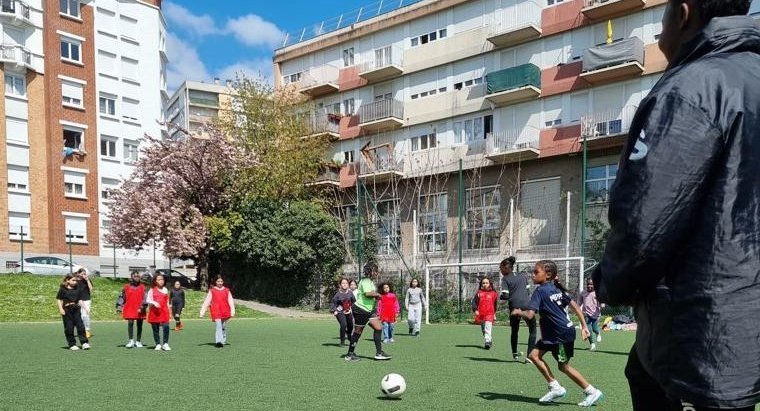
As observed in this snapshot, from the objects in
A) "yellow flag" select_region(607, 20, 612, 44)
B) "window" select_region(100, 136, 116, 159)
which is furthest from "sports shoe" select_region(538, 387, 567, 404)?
"window" select_region(100, 136, 116, 159)

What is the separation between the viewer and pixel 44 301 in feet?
86.9

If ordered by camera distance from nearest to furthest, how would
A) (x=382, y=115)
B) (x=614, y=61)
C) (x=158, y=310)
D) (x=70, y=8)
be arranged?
(x=158, y=310) < (x=614, y=61) < (x=382, y=115) < (x=70, y=8)

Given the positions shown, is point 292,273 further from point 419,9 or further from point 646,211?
point 646,211

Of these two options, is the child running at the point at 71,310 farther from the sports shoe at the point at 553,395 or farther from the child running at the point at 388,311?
the sports shoe at the point at 553,395

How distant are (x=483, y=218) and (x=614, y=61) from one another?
367 inches

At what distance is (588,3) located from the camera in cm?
2772

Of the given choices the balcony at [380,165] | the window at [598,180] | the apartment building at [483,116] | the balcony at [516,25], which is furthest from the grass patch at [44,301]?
the balcony at [516,25]

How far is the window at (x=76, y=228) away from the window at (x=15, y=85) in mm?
8469

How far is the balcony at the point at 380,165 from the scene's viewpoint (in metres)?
33.3

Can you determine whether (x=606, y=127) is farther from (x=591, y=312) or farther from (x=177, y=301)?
(x=177, y=301)

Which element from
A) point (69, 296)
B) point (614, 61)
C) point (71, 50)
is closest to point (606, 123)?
point (614, 61)

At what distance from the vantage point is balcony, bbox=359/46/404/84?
34.5 metres

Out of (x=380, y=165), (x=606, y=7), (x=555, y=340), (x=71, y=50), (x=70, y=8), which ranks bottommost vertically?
(x=555, y=340)

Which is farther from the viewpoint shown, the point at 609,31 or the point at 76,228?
the point at 76,228
